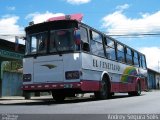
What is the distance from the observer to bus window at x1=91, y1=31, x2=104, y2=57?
61.6ft

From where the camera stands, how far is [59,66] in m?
17.0

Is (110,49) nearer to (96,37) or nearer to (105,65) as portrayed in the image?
(105,65)

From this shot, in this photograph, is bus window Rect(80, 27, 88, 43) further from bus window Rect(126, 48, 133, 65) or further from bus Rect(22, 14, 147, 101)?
bus window Rect(126, 48, 133, 65)

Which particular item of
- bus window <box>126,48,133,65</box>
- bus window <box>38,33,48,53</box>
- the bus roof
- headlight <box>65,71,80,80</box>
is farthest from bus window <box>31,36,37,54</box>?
bus window <box>126,48,133,65</box>

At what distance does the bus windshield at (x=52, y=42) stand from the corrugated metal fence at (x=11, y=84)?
15.2 m

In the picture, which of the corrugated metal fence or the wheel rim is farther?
the corrugated metal fence

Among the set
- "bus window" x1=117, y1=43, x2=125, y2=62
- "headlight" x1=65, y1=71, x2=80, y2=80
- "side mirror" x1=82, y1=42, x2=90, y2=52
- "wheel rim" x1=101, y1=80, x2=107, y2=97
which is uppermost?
"bus window" x1=117, y1=43, x2=125, y2=62

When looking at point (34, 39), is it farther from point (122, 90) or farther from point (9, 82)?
point (9, 82)

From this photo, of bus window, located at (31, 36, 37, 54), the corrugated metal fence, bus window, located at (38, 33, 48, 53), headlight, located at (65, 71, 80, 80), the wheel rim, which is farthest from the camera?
the corrugated metal fence

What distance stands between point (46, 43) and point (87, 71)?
2123mm

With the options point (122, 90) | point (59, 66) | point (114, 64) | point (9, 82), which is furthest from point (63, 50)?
point (9, 82)

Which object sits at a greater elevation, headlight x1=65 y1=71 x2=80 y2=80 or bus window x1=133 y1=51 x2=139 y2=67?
bus window x1=133 y1=51 x2=139 y2=67

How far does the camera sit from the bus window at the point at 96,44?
739 inches

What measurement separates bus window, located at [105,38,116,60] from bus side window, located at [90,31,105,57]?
891mm
